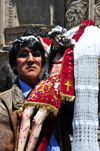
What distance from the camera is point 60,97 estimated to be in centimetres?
235

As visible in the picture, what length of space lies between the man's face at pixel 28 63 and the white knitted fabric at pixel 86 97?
1.29 ft

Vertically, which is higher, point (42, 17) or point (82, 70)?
point (42, 17)

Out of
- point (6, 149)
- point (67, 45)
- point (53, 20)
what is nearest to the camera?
point (6, 149)

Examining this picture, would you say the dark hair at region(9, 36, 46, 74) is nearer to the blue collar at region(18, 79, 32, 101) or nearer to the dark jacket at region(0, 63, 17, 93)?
the blue collar at region(18, 79, 32, 101)

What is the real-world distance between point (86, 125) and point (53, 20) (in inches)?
311

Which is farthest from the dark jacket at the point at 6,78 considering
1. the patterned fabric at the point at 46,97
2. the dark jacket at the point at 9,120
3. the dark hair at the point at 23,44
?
the patterned fabric at the point at 46,97

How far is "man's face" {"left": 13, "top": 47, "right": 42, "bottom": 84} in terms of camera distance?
252 cm

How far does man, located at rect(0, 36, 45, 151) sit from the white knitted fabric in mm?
413

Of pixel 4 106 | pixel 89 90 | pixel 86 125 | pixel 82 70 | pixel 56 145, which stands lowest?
pixel 56 145

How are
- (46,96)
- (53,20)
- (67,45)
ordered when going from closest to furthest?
1. (46,96)
2. (67,45)
3. (53,20)

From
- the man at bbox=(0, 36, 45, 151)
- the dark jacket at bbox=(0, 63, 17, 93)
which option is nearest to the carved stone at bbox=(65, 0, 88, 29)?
the dark jacket at bbox=(0, 63, 17, 93)

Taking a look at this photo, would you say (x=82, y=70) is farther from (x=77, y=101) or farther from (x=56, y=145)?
(x=56, y=145)

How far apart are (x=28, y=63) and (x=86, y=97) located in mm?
669

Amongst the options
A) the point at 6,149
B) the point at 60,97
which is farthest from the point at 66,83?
the point at 6,149
